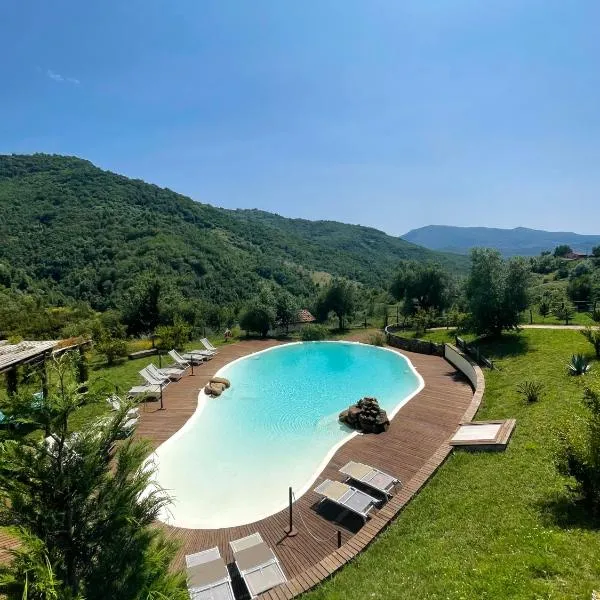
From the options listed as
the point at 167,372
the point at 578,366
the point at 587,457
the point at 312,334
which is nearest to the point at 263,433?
the point at 167,372

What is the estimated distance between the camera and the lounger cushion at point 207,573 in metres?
5.84

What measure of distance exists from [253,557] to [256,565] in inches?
6.8

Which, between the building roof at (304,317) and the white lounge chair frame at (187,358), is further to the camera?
the building roof at (304,317)

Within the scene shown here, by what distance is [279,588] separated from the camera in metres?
5.76

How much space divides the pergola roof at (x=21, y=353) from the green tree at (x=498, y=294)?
60.6 feet

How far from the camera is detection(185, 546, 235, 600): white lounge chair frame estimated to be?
18.5ft

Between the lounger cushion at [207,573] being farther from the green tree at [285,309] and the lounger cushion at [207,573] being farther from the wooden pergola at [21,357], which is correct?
the green tree at [285,309]

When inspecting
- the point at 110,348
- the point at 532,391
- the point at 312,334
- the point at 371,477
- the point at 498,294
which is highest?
the point at 498,294

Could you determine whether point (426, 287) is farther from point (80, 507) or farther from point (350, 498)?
point (80, 507)

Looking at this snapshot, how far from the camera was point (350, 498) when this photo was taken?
7.83 m

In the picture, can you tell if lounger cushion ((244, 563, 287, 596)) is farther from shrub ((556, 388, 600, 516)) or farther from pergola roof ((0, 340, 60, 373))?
pergola roof ((0, 340, 60, 373))

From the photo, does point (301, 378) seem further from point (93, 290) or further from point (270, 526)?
point (93, 290)

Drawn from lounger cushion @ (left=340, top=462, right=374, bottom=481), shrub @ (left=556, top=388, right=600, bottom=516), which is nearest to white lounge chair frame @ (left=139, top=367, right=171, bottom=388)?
lounger cushion @ (left=340, top=462, right=374, bottom=481)

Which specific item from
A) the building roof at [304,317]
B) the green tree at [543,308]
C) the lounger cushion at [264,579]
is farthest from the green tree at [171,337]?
the green tree at [543,308]
